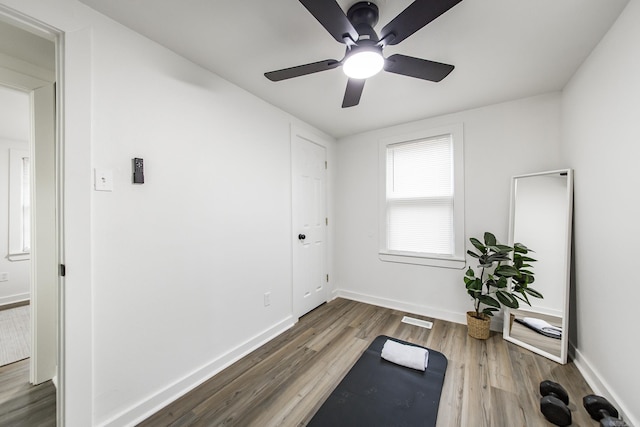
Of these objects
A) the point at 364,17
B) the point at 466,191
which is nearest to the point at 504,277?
the point at 466,191

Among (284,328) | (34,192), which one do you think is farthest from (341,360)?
(34,192)

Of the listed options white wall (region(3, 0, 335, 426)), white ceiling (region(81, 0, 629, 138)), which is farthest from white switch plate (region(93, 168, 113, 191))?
white ceiling (region(81, 0, 629, 138))

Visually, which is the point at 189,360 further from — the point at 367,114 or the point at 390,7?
the point at 367,114

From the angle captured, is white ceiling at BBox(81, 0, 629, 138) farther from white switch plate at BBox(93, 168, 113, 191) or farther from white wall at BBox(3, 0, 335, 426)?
white switch plate at BBox(93, 168, 113, 191)

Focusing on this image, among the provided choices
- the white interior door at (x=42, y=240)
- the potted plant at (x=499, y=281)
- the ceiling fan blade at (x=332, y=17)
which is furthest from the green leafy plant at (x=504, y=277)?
the white interior door at (x=42, y=240)

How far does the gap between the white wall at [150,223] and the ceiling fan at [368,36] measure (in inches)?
31.8

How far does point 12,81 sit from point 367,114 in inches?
115

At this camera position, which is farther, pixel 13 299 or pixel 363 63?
pixel 13 299

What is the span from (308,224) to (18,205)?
14.4 ft

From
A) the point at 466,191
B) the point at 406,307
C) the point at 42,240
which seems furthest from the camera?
the point at 406,307

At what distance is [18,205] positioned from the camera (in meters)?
3.56

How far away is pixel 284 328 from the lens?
2605 mm

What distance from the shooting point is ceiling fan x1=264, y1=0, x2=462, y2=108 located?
102 centimetres

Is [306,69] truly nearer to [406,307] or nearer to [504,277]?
[504,277]
